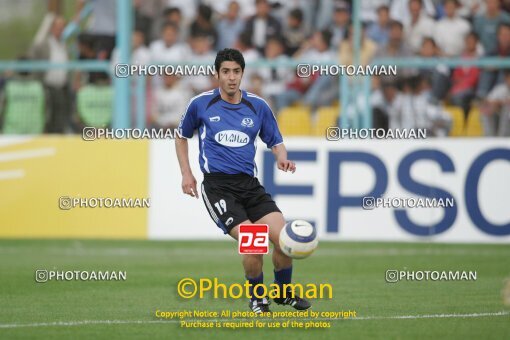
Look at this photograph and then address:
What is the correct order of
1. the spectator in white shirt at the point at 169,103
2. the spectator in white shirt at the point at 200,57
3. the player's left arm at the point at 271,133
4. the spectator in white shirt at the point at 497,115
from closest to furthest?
the player's left arm at the point at 271,133 → the spectator in white shirt at the point at 497,115 → the spectator in white shirt at the point at 169,103 → the spectator in white shirt at the point at 200,57

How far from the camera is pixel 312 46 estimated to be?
18.5 metres

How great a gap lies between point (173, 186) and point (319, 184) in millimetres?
2290

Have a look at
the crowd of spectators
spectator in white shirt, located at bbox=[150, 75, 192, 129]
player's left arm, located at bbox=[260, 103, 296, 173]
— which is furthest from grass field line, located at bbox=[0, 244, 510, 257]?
player's left arm, located at bbox=[260, 103, 296, 173]

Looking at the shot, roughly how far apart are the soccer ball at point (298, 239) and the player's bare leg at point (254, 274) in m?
0.36

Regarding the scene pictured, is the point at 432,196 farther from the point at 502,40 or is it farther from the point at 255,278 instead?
the point at 255,278

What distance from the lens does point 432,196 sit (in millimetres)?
16406

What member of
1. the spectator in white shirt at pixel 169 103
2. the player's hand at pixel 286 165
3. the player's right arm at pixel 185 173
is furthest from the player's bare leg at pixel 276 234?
the spectator in white shirt at pixel 169 103

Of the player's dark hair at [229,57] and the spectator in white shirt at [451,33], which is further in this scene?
the spectator in white shirt at [451,33]

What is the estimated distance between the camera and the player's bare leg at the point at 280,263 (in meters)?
9.62

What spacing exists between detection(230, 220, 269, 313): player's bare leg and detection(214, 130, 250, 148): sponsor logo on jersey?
744 mm

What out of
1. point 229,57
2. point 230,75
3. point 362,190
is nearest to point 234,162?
point 230,75

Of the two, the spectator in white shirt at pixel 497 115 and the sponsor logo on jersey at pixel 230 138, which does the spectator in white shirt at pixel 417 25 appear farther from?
the sponsor logo on jersey at pixel 230 138

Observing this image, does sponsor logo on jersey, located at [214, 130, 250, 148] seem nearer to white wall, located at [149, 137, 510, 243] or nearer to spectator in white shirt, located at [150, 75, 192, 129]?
white wall, located at [149, 137, 510, 243]

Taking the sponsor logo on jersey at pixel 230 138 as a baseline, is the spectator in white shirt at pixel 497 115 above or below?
below
